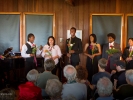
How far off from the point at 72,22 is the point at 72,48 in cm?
137

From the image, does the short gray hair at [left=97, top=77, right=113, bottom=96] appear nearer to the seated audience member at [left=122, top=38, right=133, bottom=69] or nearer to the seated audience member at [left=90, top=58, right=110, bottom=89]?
the seated audience member at [left=90, top=58, right=110, bottom=89]

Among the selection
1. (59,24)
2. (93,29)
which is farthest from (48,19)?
(93,29)

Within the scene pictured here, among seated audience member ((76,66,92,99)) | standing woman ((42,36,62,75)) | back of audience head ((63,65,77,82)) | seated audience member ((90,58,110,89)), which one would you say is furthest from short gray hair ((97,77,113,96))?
standing woman ((42,36,62,75))

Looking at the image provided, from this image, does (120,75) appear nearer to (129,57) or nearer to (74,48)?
(129,57)

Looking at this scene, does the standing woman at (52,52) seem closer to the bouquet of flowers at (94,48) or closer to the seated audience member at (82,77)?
the bouquet of flowers at (94,48)

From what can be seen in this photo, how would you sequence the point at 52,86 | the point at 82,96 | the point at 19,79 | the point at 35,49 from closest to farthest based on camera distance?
the point at 52,86, the point at 82,96, the point at 35,49, the point at 19,79

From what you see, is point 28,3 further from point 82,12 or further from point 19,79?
point 19,79

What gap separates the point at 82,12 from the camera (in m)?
7.01

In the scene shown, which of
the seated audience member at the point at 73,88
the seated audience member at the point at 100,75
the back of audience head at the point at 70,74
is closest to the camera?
the seated audience member at the point at 73,88

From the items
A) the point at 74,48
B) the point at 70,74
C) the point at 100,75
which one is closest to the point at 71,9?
the point at 74,48

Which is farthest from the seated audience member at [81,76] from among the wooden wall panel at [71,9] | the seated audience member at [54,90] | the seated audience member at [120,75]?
the wooden wall panel at [71,9]

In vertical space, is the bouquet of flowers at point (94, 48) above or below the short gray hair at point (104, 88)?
above

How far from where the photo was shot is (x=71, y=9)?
7008mm

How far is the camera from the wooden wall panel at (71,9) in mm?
6945
